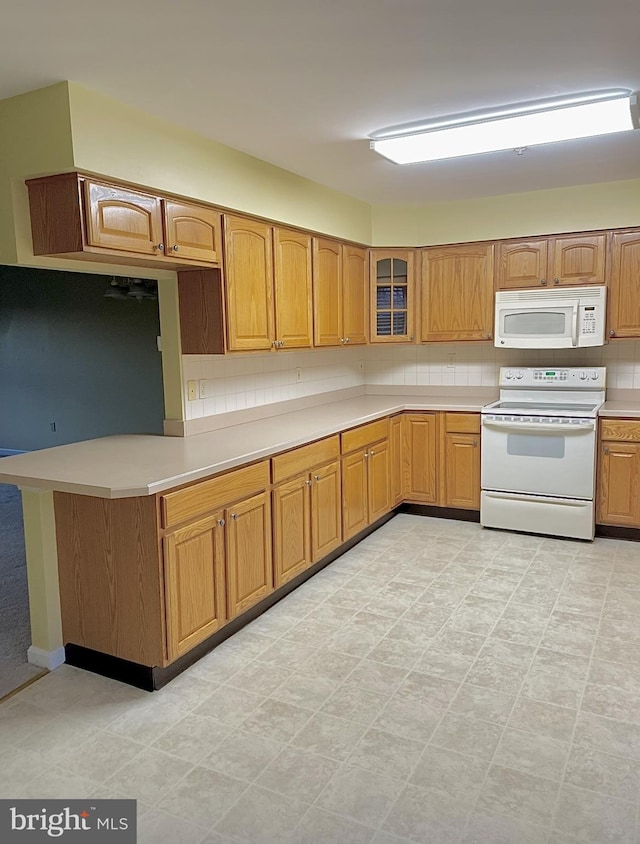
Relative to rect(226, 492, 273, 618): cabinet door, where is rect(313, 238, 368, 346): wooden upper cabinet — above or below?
above

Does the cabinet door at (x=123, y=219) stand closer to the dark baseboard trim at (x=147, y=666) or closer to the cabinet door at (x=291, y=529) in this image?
the cabinet door at (x=291, y=529)

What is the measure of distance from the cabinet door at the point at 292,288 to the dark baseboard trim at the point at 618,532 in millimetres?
2350

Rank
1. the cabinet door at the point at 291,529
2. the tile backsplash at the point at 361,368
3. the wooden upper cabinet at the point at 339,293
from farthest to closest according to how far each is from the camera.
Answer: the wooden upper cabinet at the point at 339,293, the tile backsplash at the point at 361,368, the cabinet door at the point at 291,529

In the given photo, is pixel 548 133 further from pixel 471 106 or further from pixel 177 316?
pixel 177 316

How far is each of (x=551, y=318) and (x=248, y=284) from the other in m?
2.21

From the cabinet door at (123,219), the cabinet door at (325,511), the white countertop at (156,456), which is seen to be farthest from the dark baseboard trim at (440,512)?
the cabinet door at (123,219)

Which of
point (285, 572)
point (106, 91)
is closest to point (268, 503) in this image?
point (285, 572)

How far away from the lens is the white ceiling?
191 cm

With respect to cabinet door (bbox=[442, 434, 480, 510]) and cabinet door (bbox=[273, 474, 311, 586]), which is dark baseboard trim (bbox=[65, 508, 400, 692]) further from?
cabinet door (bbox=[442, 434, 480, 510])

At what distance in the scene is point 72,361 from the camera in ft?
23.0

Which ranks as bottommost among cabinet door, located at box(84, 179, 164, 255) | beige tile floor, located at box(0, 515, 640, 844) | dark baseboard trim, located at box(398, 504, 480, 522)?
beige tile floor, located at box(0, 515, 640, 844)

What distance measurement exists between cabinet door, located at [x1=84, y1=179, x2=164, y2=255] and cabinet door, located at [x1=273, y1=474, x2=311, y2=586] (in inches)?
52.6

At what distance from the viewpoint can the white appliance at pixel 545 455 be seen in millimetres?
4199

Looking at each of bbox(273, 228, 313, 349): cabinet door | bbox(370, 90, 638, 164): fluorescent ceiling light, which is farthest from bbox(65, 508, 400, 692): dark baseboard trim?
bbox(370, 90, 638, 164): fluorescent ceiling light
